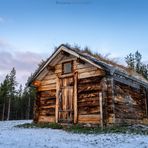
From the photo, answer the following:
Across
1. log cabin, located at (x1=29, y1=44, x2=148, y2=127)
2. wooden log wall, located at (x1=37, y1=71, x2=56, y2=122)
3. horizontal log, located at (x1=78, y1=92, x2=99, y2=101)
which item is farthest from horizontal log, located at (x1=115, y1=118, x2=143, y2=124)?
wooden log wall, located at (x1=37, y1=71, x2=56, y2=122)

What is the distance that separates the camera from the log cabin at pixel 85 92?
1559 cm

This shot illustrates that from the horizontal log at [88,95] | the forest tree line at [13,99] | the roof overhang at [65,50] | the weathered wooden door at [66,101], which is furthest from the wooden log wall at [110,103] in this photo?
the forest tree line at [13,99]

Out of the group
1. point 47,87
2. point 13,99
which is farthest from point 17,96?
point 47,87

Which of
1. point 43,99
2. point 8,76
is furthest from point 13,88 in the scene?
point 43,99

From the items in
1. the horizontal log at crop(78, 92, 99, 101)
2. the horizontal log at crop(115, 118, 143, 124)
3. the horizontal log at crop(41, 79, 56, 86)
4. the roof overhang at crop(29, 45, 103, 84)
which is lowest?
the horizontal log at crop(115, 118, 143, 124)

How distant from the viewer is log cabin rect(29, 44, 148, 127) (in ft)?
51.1

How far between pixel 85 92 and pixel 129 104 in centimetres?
336

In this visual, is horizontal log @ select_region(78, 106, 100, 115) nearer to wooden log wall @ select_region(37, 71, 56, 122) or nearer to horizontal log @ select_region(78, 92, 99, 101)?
horizontal log @ select_region(78, 92, 99, 101)

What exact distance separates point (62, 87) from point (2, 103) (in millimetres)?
53158

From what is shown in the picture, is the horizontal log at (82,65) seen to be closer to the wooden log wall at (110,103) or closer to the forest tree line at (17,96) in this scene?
the wooden log wall at (110,103)

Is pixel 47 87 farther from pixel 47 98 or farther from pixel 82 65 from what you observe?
pixel 82 65

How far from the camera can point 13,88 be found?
213 feet

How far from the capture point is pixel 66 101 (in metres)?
17.7

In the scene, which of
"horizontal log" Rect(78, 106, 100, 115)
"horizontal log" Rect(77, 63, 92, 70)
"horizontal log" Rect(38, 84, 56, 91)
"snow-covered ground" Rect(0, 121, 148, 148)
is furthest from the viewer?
"horizontal log" Rect(38, 84, 56, 91)
